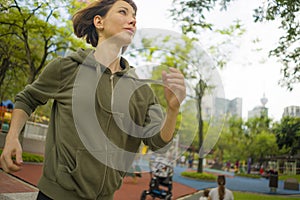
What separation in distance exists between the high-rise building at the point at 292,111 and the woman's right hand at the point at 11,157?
5.77 meters

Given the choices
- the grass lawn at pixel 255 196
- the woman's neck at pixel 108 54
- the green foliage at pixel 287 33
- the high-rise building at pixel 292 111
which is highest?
the green foliage at pixel 287 33

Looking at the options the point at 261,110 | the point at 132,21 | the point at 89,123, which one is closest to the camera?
the point at 89,123

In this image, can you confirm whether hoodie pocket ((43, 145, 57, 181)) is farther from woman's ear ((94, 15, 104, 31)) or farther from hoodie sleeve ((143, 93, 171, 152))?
woman's ear ((94, 15, 104, 31))

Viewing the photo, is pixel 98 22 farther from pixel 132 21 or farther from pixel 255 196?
pixel 255 196

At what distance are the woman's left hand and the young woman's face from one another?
0.24 m

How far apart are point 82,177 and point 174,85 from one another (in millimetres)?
292

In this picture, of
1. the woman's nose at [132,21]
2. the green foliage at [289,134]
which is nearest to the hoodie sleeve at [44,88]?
the woman's nose at [132,21]

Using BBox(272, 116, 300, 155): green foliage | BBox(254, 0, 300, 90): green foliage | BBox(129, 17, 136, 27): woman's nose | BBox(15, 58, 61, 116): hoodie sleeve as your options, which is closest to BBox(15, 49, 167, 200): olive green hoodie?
BBox(15, 58, 61, 116): hoodie sleeve

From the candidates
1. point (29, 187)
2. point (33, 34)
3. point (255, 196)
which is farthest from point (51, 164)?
point (33, 34)

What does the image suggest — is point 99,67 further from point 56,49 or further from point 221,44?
point 221,44

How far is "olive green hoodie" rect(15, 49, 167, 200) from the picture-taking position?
676 millimetres

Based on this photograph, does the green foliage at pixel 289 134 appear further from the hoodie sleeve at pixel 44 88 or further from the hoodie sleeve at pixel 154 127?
the hoodie sleeve at pixel 44 88

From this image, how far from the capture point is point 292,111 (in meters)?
5.75

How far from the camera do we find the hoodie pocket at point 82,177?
2.19 feet
